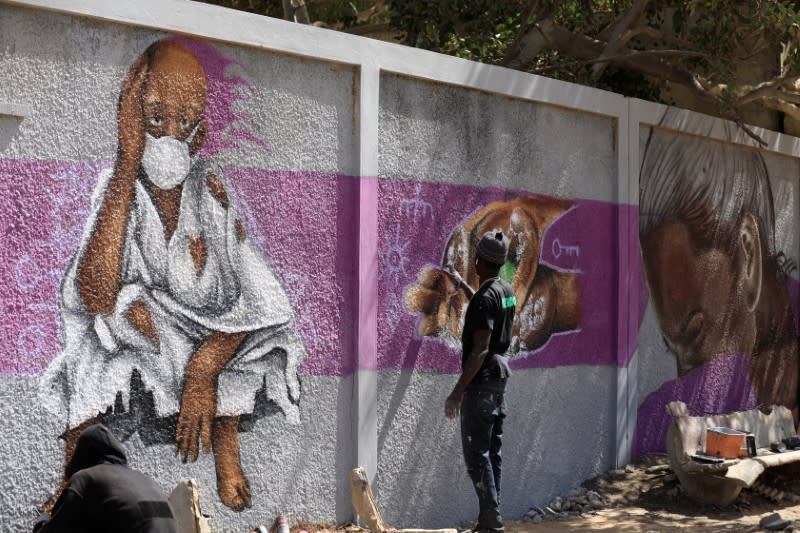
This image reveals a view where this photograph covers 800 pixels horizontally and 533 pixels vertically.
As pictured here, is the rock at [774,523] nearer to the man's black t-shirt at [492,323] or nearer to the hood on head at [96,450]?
the man's black t-shirt at [492,323]

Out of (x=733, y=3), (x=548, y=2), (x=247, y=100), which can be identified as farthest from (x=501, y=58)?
(x=247, y=100)

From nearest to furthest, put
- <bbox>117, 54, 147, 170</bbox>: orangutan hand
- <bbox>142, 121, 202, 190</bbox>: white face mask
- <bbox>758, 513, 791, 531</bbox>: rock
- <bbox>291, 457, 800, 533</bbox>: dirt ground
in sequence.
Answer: <bbox>117, 54, 147, 170</bbox>: orangutan hand
<bbox>142, 121, 202, 190</bbox>: white face mask
<bbox>758, 513, 791, 531</bbox>: rock
<bbox>291, 457, 800, 533</bbox>: dirt ground

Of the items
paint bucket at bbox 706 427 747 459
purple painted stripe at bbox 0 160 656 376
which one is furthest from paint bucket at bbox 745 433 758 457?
purple painted stripe at bbox 0 160 656 376

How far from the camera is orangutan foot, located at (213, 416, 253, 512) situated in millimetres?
6074

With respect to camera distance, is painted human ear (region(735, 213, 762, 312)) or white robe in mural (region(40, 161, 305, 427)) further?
painted human ear (region(735, 213, 762, 312))

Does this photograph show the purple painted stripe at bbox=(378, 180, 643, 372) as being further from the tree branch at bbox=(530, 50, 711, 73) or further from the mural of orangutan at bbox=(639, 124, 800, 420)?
the tree branch at bbox=(530, 50, 711, 73)

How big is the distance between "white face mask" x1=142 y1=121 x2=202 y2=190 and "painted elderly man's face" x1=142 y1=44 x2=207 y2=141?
0.11ft

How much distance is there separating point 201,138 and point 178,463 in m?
1.75

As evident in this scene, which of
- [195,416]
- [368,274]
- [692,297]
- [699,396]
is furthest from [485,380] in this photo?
[699,396]

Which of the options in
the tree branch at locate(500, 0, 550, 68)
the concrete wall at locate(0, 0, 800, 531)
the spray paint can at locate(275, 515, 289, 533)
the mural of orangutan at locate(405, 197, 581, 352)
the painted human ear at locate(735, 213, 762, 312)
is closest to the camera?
the concrete wall at locate(0, 0, 800, 531)

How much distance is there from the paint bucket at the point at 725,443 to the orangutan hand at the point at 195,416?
417 cm

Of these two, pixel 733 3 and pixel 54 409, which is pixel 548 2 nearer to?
pixel 733 3

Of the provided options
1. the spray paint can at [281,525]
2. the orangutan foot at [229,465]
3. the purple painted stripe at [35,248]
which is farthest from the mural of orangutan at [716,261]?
the purple painted stripe at [35,248]

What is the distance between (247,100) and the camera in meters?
6.30
